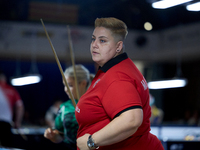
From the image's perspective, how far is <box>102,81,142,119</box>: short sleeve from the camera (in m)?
1.15

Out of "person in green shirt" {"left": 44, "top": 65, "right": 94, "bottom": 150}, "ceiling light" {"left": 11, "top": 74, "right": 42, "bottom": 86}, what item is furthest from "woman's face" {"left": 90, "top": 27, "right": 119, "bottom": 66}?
"ceiling light" {"left": 11, "top": 74, "right": 42, "bottom": 86}

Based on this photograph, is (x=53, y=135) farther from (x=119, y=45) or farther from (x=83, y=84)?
(x=119, y=45)

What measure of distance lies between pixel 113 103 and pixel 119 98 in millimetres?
36

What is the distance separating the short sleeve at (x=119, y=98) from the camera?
3.77ft

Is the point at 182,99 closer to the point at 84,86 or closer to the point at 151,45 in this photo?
the point at 151,45

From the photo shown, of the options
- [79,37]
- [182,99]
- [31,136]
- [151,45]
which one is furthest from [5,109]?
[182,99]

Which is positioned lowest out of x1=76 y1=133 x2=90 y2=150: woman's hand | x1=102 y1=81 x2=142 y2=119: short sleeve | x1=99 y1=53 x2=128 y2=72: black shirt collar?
x1=76 y1=133 x2=90 y2=150: woman's hand

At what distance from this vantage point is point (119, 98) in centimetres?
116

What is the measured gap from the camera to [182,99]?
1163 cm

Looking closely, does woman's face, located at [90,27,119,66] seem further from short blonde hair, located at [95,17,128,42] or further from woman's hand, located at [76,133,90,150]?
woman's hand, located at [76,133,90,150]

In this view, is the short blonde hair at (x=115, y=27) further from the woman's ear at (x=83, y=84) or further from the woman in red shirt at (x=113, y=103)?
the woman's ear at (x=83, y=84)

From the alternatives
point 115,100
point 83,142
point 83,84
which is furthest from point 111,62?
point 83,84

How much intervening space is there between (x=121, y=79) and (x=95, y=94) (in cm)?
14

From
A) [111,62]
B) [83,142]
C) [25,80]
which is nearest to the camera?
[83,142]
